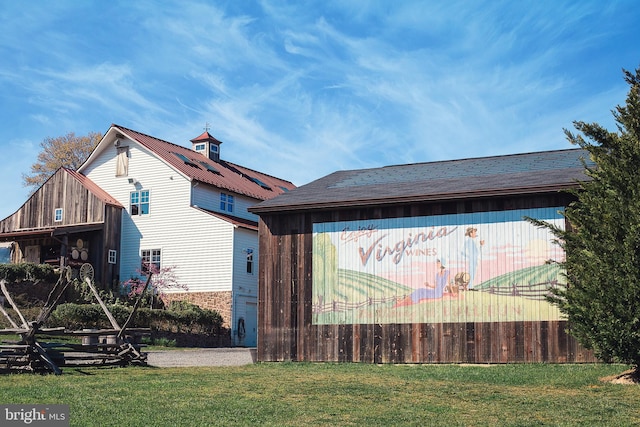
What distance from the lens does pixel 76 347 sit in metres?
20.4

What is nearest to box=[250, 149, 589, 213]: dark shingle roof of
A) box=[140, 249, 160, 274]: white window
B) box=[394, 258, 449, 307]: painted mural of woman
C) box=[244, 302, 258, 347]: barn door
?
box=[394, 258, 449, 307]: painted mural of woman

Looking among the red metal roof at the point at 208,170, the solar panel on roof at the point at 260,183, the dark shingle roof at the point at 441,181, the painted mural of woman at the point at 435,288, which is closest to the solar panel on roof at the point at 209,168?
the red metal roof at the point at 208,170

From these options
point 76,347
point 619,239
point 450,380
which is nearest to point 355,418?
point 450,380

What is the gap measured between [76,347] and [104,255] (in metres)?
22.3

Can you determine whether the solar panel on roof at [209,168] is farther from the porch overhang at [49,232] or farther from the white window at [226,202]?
the porch overhang at [49,232]

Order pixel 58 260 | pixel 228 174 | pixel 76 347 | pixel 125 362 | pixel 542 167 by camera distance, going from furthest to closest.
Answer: pixel 228 174
pixel 58 260
pixel 542 167
pixel 125 362
pixel 76 347

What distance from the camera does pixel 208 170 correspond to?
45656 mm

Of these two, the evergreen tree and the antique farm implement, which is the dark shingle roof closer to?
the evergreen tree

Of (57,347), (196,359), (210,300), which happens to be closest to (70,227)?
(210,300)

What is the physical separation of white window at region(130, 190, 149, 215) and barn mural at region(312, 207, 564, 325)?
20751mm

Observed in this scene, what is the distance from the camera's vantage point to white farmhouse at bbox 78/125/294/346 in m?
40.1

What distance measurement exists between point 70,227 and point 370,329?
2305cm

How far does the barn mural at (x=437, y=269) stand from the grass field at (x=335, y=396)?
105 inches

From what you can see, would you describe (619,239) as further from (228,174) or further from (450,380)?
(228,174)
